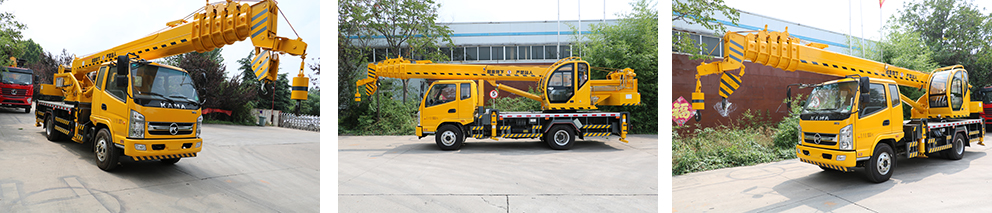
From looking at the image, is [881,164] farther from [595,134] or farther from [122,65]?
[122,65]

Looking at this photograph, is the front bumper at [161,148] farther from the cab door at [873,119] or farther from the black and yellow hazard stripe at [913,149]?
the black and yellow hazard stripe at [913,149]

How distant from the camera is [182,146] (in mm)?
4664

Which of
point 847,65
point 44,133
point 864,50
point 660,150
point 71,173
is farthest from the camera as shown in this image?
point 864,50

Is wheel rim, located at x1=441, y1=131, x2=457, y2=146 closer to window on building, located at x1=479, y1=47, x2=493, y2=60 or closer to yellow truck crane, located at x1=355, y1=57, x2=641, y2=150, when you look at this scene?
yellow truck crane, located at x1=355, y1=57, x2=641, y2=150

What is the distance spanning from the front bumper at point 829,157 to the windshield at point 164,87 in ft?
25.4

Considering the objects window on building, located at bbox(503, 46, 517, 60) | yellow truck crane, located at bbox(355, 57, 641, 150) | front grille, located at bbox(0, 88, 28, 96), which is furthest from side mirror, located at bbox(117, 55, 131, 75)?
window on building, located at bbox(503, 46, 517, 60)

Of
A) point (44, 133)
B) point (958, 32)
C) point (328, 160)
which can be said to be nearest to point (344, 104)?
point (44, 133)

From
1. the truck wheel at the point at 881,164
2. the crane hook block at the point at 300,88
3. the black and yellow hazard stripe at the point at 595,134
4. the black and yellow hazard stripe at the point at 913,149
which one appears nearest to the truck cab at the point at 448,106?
the black and yellow hazard stripe at the point at 595,134

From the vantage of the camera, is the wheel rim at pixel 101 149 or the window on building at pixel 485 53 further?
the window on building at pixel 485 53

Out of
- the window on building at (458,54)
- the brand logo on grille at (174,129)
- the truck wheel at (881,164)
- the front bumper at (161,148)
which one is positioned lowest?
the truck wheel at (881,164)

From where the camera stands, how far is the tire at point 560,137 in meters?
7.52

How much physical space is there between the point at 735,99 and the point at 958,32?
11.4ft

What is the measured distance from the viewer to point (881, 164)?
4.45 m

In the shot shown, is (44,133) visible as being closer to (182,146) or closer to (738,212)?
(182,146)
